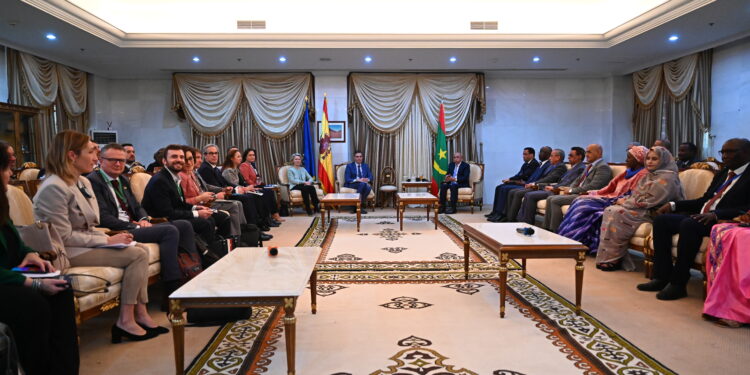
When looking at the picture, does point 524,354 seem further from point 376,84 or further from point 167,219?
point 376,84

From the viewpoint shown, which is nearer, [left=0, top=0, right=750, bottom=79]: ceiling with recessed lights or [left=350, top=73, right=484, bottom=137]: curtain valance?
[left=0, top=0, right=750, bottom=79]: ceiling with recessed lights

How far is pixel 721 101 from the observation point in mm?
7980

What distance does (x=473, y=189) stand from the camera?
9.27 meters

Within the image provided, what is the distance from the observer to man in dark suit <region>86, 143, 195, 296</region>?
10.9 ft

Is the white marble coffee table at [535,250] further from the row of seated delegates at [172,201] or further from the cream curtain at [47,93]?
the cream curtain at [47,93]

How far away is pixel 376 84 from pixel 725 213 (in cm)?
761

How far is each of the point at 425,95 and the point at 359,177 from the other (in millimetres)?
2366

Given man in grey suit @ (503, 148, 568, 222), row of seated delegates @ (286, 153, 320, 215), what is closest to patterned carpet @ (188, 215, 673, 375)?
man in grey suit @ (503, 148, 568, 222)

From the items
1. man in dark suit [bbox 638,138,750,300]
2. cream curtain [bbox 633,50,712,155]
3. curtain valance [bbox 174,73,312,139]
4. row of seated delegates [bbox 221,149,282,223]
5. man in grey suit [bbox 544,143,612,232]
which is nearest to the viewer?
man in dark suit [bbox 638,138,750,300]

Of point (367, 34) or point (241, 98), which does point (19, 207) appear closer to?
point (367, 34)

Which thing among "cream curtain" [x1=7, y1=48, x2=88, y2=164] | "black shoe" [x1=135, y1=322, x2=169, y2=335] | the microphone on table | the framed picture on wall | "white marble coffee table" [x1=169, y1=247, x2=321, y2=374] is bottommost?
"black shoe" [x1=135, y1=322, x2=169, y2=335]

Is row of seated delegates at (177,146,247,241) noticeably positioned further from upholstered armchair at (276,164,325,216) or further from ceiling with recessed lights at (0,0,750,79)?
ceiling with recessed lights at (0,0,750,79)

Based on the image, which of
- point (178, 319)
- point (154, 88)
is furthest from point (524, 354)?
point (154, 88)

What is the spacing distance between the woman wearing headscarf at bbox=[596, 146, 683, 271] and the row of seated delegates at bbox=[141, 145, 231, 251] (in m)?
3.73
